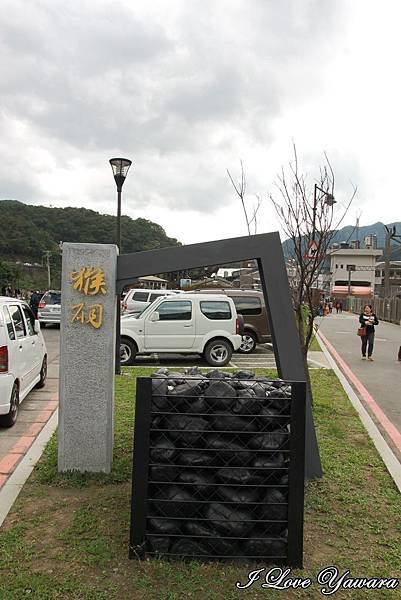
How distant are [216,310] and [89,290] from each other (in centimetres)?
762

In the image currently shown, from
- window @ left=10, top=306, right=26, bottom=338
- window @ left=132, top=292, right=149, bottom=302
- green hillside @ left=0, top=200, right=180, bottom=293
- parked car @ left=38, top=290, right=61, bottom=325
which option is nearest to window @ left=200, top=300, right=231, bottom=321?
window @ left=10, top=306, right=26, bottom=338

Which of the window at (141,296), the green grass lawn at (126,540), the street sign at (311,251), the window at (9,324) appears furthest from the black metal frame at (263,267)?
the window at (141,296)

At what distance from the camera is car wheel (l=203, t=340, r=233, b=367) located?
11.7 metres

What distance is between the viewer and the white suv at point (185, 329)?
37.7ft

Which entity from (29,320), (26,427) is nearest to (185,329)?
(29,320)

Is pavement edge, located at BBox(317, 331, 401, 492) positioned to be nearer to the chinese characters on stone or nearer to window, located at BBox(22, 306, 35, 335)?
the chinese characters on stone

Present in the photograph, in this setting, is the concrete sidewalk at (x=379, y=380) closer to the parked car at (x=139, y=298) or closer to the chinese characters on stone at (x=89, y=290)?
the chinese characters on stone at (x=89, y=290)

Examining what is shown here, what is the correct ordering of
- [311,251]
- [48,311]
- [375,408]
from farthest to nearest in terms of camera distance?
[48,311]
[375,408]
[311,251]

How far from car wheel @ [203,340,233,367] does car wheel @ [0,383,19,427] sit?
5959 millimetres

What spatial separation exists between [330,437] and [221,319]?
6018 mm

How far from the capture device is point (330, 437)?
602 cm

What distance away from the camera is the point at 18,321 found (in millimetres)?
6762

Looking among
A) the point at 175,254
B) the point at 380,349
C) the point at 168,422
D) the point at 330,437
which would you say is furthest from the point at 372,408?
the point at 380,349

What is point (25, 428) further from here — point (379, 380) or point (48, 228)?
point (48, 228)
